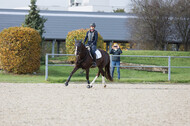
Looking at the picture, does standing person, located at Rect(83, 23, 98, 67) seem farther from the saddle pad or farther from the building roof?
the building roof

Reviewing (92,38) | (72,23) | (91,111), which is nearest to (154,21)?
(72,23)

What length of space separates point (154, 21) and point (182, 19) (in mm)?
2718

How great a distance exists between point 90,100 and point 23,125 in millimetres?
3732

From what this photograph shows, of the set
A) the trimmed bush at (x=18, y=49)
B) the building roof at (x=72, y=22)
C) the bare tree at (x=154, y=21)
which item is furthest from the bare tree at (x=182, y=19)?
the trimmed bush at (x=18, y=49)

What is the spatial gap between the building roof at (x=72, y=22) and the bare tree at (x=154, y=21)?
20.2 feet

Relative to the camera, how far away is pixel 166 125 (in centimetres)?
670

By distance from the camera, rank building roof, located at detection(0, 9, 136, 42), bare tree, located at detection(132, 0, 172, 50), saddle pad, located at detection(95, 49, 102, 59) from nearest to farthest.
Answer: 1. saddle pad, located at detection(95, 49, 102, 59)
2. bare tree, located at detection(132, 0, 172, 50)
3. building roof, located at detection(0, 9, 136, 42)

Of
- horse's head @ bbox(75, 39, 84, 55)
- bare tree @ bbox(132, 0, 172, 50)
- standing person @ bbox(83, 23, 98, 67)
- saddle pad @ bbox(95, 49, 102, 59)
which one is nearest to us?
horse's head @ bbox(75, 39, 84, 55)

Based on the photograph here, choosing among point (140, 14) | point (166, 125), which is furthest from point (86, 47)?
point (140, 14)

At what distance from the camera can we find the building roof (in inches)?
1689

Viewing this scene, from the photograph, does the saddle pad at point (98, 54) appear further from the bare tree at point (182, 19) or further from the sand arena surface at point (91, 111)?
the bare tree at point (182, 19)

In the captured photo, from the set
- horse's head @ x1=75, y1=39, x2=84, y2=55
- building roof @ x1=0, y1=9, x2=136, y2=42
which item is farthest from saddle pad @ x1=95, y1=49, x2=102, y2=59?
building roof @ x1=0, y1=9, x2=136, y2=42

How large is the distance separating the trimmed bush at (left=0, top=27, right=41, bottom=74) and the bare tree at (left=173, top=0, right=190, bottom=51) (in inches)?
695

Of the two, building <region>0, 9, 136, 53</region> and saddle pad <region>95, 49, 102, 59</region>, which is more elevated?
building <region>0, 9, 136, 53</region>
